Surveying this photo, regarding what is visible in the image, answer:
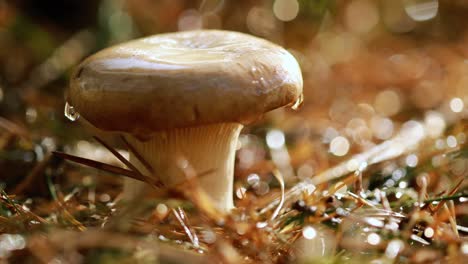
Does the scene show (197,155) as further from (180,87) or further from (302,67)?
(302,67)

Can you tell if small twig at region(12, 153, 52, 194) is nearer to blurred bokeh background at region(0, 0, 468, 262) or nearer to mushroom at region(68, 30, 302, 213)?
blurred bokeh background at region(0, 0, 468, 262)

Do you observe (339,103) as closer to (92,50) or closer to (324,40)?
(324,40)

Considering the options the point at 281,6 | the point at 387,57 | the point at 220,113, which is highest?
the point at 220,113

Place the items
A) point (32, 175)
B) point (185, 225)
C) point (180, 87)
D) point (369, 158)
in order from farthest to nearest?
point (369, 158) < point (32, 175) < point (185, 225) < point (180, 87)

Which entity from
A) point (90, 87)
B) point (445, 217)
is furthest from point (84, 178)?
point (445, 217)

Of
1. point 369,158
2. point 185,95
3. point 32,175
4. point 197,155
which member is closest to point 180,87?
point 185,95

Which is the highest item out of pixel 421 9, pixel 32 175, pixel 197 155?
pixel 197 155

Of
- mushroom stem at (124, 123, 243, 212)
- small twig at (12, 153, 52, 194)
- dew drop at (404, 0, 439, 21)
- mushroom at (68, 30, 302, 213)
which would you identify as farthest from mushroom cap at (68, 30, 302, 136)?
dew drop at (404, 0, 439, 21)

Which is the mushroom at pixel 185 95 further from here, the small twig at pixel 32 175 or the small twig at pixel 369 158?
the small twig at pixel 32 175
